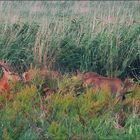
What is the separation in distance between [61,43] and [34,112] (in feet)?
8.96

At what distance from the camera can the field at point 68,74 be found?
5957 millimetres

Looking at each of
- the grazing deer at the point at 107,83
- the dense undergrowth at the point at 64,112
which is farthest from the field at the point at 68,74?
the grazing deer at the point at 107,83

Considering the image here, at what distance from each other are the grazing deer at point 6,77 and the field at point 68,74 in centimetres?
13

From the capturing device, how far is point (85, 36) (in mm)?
9047

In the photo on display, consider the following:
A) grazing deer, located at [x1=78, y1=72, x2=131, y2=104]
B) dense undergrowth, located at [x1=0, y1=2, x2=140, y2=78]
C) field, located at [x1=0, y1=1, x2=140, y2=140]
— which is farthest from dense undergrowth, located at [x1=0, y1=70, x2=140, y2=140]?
dense undergrowth, located at [x1=0, y1=2, x2=140, y2=78]

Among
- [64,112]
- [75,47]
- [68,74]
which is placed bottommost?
[64,112]

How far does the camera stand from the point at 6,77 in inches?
285

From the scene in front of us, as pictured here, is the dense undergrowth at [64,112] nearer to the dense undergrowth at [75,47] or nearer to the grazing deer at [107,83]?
the grazing deer at [107,83]

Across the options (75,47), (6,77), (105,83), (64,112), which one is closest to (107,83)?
(105,83)

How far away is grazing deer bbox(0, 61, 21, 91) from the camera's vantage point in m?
7.05

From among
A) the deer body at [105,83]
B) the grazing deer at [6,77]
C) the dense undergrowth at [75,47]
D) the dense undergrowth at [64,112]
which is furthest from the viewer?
the dense undergrowth at [75,47]

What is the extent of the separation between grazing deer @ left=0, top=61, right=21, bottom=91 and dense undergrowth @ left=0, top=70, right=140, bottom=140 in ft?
0.43

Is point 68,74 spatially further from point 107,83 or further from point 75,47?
point 75,47

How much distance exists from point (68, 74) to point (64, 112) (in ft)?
4.71
